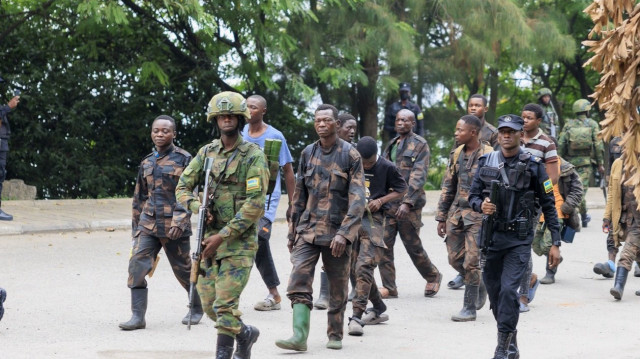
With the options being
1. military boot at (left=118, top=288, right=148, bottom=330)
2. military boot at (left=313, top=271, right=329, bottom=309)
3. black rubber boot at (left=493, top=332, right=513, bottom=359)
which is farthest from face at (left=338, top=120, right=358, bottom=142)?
black rubber boot at (left=493, top=332, right=513, bottom=359)

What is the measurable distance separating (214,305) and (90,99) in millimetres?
12191

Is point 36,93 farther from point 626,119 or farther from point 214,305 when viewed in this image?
point 626,119

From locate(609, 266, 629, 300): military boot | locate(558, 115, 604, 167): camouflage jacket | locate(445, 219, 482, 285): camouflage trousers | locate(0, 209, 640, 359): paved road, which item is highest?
locate(558, 115, 604, 167): camouflage jacket

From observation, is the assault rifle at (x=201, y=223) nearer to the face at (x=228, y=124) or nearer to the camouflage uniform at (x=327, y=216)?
the face at (x=228, y=124)

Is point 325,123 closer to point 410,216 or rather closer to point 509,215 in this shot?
point 509,215

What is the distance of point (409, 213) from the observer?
398 inches

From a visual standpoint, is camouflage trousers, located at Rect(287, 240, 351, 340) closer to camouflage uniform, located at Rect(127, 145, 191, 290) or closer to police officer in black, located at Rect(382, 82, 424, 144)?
camouflage uniform, located at Rect(127, 145, 191, 290)

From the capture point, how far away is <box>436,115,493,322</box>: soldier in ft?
30.0

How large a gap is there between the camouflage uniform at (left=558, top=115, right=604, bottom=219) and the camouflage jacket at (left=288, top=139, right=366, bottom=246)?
865cm

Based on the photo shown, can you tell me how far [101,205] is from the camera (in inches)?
654

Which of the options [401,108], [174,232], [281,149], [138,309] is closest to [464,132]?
[281,149]

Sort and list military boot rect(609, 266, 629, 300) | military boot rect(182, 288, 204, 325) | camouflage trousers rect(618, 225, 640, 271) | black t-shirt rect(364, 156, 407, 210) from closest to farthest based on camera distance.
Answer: military boot rect(182, 288, 204, 325)
black t-shirt rect(364, 156, 407, 210)
military boot rect(609, 266, 629, 300)
camouflage trousers rect(618, 225, 640, 271)

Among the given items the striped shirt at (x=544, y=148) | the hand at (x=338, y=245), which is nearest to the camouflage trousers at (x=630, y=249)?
the striped shirt at (x=544, y=148)

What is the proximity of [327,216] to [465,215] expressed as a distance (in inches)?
80.4
